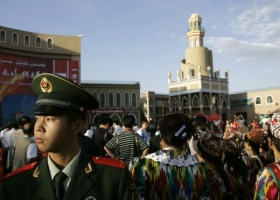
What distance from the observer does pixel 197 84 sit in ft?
138

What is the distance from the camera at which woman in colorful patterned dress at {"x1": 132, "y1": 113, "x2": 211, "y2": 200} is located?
245 cm

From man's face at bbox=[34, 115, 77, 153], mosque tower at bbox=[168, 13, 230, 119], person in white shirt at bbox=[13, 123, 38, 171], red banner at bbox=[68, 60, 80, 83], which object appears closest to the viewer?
man's face at bbox=[34, 115, 77, 153]

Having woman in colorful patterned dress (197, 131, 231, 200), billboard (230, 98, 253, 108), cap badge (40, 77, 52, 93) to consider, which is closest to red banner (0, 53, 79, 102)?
woman in colorful patterned dress (197, 131, 231, 200)

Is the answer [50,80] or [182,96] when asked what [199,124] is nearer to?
[50,80]

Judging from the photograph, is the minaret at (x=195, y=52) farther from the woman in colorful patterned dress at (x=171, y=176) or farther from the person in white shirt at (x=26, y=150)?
the woman in colorful patterned dress at (x=171, y=176)

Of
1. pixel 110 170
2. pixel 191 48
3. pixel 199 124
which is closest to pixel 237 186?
pixel 110 170

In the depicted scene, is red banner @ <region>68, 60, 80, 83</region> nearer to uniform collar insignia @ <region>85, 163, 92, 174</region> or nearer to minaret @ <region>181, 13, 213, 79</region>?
minaret @ <region>181, 13, 213, 79</region>

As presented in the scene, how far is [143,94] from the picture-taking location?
48688 mm

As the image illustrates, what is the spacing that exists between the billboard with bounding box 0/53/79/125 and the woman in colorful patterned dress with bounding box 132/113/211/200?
26192mm

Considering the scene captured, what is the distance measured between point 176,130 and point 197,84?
133ft

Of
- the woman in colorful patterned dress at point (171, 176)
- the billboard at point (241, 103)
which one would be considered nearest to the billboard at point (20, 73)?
the woman in colorful patterned dress at point (171, 176)

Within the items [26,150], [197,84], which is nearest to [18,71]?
[26,150]

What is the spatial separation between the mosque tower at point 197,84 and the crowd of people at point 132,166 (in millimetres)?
36735

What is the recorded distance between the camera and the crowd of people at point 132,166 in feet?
5.14
